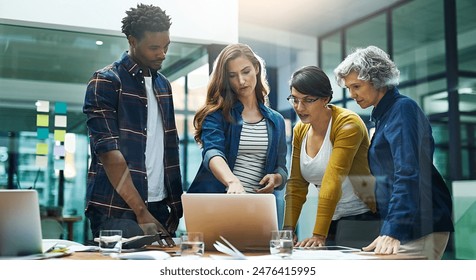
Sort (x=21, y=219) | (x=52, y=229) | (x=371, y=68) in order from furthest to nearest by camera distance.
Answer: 1. (x=371, y=68)
2. (x=52, y=229)
3. (x=21, y=219)

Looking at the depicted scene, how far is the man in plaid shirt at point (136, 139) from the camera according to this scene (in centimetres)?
325

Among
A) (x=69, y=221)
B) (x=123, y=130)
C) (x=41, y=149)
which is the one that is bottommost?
(x=69, y=221)

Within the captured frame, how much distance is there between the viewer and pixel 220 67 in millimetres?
3436

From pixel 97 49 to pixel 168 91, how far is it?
429 mm

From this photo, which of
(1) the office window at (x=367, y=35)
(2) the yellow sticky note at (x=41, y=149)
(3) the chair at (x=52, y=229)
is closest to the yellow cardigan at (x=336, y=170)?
(1) the office window at (x=367, y=35)

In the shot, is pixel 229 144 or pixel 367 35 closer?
pixel 229 144

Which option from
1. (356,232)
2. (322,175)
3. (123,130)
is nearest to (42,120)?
(123,130)

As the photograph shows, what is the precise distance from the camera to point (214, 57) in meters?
3.46

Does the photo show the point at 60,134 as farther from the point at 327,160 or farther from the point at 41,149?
the point at 327,160

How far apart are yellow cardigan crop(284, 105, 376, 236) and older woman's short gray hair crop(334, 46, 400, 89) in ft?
0.76

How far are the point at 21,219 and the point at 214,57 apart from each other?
1.39m

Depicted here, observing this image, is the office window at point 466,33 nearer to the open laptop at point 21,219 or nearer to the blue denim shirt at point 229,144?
the blue denim shirt at point 229,144

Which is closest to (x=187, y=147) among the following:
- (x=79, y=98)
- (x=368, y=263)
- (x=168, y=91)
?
(x=168, y=91)

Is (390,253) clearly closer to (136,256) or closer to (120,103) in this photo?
(136,256)
